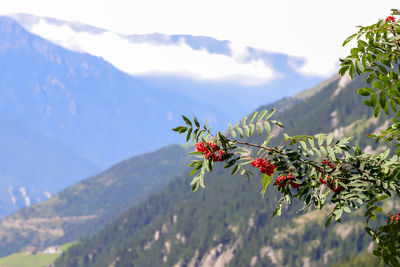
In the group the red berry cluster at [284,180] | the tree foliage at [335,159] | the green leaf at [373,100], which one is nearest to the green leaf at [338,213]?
the tree foliage at [335,159]

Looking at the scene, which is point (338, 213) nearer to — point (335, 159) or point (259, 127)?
point (335, 159)

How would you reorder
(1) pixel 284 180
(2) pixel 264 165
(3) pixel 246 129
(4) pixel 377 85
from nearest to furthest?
(4) pixel 377 85, (3) pixel 246 129, (2) pixel 264 165, (1) pixel 284 180

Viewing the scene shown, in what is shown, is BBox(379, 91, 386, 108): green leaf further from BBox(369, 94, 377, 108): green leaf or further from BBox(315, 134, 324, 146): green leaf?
BBox(315, 134, 324, 146): green leaf

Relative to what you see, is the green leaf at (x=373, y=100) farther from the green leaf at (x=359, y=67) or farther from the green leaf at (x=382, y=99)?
the green leaf at (x=359, y=67)

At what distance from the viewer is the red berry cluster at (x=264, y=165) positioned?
10198 millimetres

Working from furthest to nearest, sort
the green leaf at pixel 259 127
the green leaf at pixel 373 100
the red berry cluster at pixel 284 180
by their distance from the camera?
the red berry cluster at pixel 284 180 < the green leaf at pixel 259 127 < the green leaf at pixel 373 100

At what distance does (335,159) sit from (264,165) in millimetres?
1468

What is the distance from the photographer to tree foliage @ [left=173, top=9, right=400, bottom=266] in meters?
9.87

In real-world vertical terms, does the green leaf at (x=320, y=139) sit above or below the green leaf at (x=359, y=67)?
below

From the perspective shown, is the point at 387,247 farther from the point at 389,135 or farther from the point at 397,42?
the point at 397,42

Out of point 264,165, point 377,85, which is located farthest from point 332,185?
point 377,85

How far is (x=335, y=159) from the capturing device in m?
10.6

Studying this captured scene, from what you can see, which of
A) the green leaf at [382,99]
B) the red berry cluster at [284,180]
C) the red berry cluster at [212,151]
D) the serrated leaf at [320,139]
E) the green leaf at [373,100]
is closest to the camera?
the green leaf at [382,99]

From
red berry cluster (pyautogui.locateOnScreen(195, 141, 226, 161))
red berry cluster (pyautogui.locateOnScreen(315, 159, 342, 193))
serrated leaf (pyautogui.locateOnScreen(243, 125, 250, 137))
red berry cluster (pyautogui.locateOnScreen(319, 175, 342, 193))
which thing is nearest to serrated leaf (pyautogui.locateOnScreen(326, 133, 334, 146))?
red berry cluster (pyautogui.locateOnScreen(315, 159, 342, 193))
